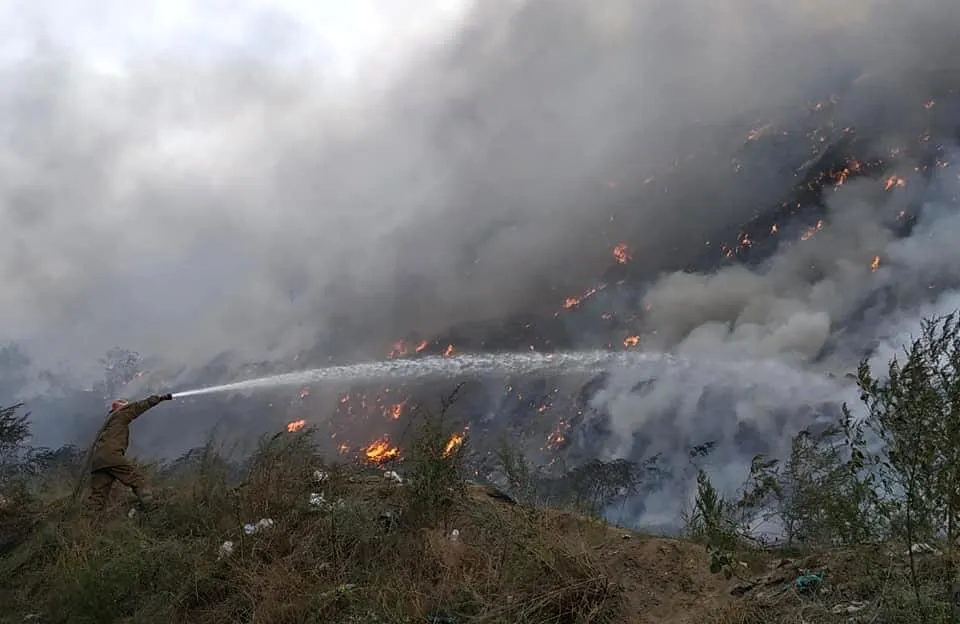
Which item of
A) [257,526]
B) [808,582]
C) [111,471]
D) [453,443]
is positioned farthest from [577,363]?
[808,582]

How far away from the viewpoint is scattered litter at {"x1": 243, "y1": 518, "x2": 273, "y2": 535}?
6.59m

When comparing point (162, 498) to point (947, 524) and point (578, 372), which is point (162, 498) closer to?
point (947, 524)

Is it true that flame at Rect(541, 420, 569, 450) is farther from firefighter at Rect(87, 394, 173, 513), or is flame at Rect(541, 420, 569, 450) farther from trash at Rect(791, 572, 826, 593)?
trash at Rect(791, 572, 826, 593)

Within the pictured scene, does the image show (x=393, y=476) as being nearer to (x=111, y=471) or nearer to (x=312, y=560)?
(x=312, y=560)

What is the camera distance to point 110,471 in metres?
9.31

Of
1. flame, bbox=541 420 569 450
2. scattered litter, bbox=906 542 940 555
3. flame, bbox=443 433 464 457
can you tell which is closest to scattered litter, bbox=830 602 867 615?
scattered litter, bbox=906 542 940 555

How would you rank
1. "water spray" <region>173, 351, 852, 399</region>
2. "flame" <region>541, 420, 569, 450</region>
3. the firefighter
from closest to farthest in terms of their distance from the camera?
1. the firefighter
2. "water spray" <region>173, 351, 852, 399</region>
3. "flame" <region>541, 420, 569, 450</region>

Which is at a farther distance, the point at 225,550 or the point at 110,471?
the point at 110,471

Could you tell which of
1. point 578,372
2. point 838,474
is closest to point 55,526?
point 838,474

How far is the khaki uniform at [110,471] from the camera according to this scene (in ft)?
30.1

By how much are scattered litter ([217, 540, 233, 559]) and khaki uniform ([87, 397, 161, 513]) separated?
3329 millimetres

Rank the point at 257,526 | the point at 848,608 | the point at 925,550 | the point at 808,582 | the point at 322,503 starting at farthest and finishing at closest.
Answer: the point at 322,503 < the point at 257,526 < the point at 808,582 < the point at 925,550 < the point at 848,608

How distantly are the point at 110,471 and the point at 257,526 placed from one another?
13.5ft

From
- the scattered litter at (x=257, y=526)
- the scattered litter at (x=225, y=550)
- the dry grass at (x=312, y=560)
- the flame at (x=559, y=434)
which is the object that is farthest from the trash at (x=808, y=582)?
the flame at (x=559, y=434)
